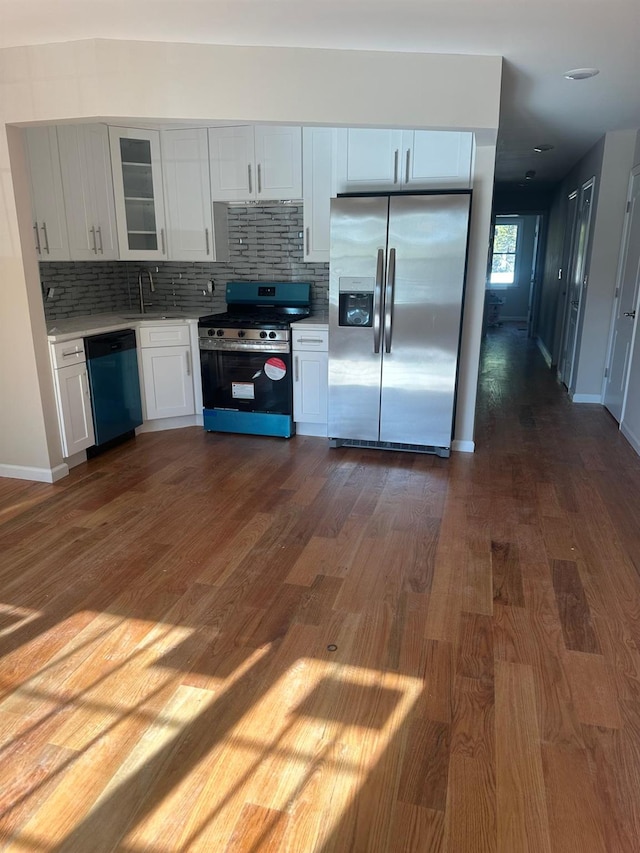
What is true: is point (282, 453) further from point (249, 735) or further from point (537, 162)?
point (537, 162)

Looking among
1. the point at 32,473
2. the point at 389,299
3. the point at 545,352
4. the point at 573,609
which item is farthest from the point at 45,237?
the point at 545,352

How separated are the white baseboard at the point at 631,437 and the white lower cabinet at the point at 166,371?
11.4 feet

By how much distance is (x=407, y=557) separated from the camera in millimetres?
2855

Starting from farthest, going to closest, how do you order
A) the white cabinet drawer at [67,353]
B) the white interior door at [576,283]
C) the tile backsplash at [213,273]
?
the white interior door at [576,283], the tile backsplash at [213,273], the white cabinet drawer at [67,353]

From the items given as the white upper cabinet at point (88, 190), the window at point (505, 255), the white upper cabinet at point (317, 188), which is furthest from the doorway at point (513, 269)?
the white upper cabinet at point (88, 190)

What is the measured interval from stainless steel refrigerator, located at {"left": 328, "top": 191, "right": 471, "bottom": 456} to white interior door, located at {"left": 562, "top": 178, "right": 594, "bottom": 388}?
258 centimetres

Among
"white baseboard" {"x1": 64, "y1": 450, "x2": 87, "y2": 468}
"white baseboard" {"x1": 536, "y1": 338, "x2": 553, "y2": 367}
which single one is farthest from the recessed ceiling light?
"white baseboard" {"x1": 536, "y1": 338, "x2": 553, "y2": 367}

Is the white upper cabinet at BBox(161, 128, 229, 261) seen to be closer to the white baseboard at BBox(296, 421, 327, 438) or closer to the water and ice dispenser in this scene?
the water and ice dispenser

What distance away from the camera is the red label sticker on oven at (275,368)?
14.9ft

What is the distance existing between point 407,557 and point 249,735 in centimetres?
129

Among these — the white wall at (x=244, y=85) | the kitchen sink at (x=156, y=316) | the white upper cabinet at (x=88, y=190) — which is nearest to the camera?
the white wall at (x=244, y=85)

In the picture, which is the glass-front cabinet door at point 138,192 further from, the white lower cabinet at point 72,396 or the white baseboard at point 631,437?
the white baseboard at point 631,437

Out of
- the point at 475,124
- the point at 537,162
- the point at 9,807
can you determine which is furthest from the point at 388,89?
the point at 537,162

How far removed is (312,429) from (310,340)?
74 centimetres
